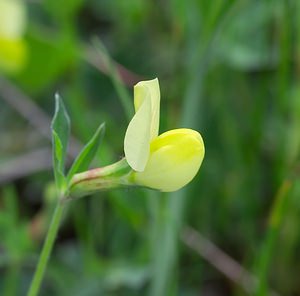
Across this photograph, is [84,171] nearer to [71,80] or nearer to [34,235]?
[34,235]

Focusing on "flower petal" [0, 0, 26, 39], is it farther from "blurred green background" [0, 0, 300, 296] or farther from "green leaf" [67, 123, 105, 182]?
"green leaf" [67, 123, 105, 182]

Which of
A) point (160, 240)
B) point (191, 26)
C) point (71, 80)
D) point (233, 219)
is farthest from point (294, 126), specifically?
point (71, 80)

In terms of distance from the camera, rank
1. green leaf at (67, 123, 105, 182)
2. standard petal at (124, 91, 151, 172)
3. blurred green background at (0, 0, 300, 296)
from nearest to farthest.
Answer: standard petal at (124, 91, 151, 172), green leaf at (67, 123, 105, 182), blurred green background at (0, 0, 300, 296)

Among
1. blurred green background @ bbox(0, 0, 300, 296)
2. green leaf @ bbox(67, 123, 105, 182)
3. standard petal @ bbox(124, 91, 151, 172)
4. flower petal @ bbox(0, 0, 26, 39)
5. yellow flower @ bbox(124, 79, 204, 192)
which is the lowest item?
blurred green background @ bbox(0, 0, 300, 296)

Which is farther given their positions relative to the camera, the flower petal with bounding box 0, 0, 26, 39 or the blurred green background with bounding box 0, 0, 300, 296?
the flower petal with bounding box 0, 0, 26, 39

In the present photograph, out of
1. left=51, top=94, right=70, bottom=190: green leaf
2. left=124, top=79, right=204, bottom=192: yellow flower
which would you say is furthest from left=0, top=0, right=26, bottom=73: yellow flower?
left=124, top=79, right=204, bottom=192: yellow flower

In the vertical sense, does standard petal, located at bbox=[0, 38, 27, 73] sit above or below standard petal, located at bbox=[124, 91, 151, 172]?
below

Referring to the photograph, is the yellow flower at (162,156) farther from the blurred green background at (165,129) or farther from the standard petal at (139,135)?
the blurred green background at (165,129)

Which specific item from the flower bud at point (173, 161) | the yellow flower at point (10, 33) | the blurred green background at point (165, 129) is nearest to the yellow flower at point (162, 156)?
the flower bud at point (173, 161)
